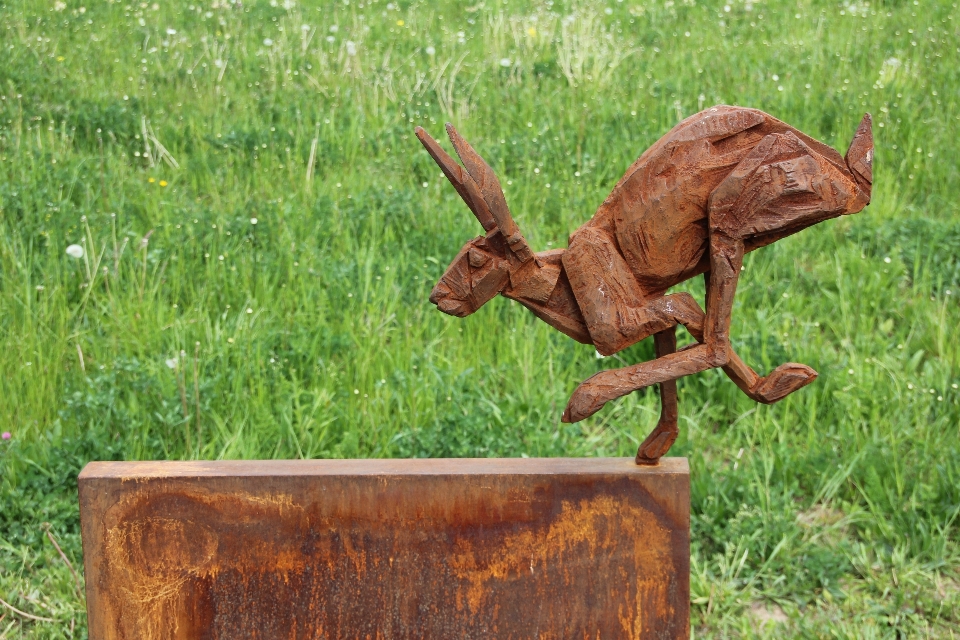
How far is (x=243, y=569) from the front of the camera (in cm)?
229

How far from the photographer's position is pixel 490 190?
197 centimetres

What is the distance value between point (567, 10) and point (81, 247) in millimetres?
3756

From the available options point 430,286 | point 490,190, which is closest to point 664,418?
point 490,190

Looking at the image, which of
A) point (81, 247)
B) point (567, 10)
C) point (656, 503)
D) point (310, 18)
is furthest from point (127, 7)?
point (656, 503)

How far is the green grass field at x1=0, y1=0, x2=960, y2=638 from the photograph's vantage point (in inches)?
127

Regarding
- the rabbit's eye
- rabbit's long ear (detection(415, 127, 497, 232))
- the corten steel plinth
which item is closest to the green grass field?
the corten steel plinth

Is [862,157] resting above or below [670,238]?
above

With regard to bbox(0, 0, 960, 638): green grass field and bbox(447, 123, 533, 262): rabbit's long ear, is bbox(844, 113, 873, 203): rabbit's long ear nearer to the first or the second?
bbox(447, 123, 533, 262): rabbit's long ear

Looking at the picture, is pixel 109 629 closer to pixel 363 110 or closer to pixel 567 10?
pixel 363 110

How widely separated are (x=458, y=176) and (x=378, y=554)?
876mm

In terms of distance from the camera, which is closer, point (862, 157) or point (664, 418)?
point (862, 157)

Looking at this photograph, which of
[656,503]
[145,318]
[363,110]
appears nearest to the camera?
[656,503]

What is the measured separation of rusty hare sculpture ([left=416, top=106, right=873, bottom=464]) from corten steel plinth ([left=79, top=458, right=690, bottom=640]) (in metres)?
0.31

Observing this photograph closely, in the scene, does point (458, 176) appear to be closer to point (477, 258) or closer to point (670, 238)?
Answer: point (477, 258)
